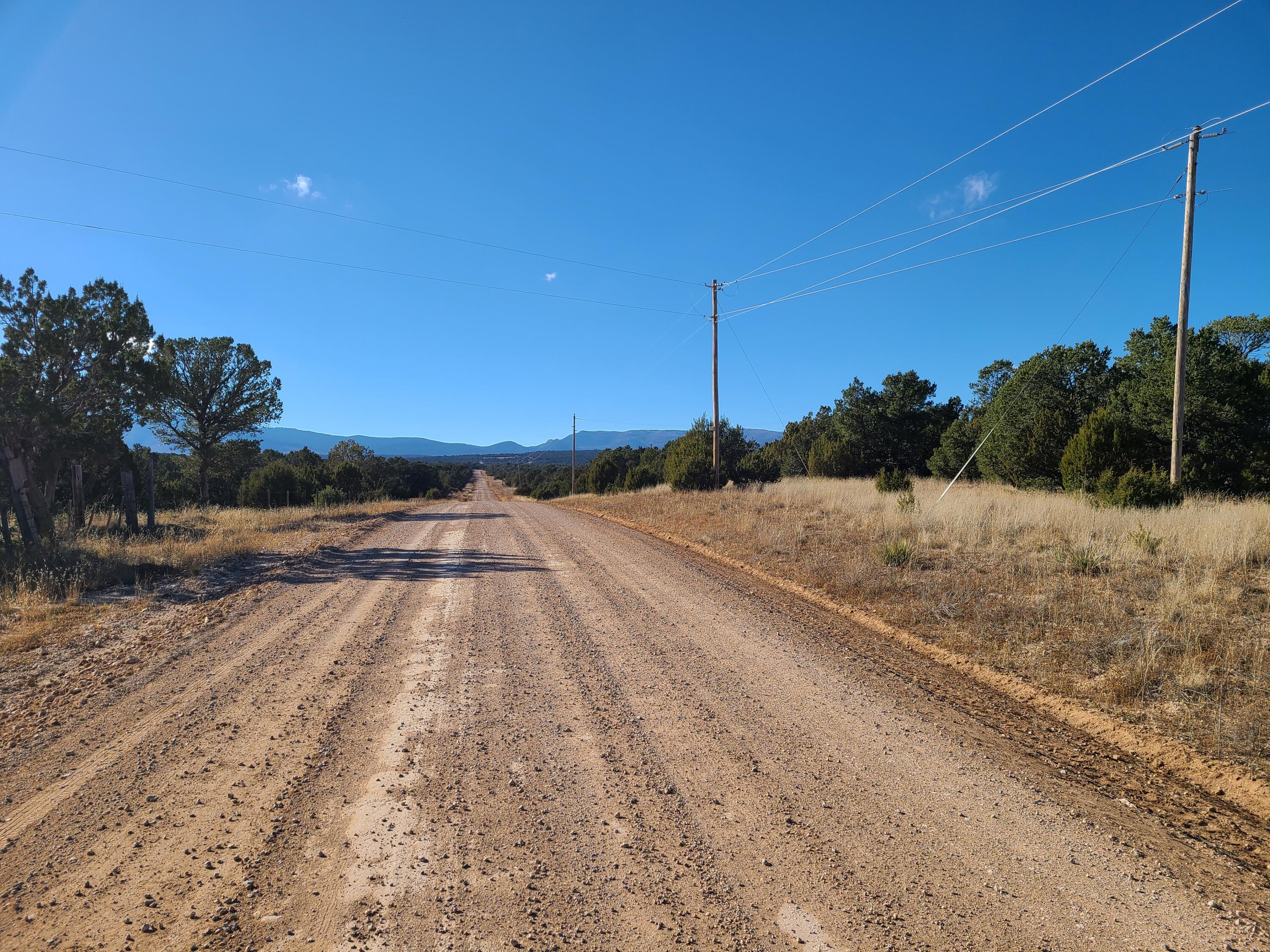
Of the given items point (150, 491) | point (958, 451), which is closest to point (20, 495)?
point (150, 491)

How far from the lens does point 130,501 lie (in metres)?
14.5

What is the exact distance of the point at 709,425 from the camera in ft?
111

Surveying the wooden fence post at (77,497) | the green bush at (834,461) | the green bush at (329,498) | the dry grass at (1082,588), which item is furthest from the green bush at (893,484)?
the wooden fence post at (77,497)

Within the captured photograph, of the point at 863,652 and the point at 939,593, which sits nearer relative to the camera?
the point at 863,652

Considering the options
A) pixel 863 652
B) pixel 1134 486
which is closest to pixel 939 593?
pixel 863 652

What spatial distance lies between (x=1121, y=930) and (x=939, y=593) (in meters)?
5.64

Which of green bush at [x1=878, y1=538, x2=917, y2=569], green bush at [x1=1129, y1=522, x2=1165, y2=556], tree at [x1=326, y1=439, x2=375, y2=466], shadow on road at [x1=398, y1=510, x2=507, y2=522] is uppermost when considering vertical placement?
tree at [x1=326, y1=439, x2=375, y2=466]

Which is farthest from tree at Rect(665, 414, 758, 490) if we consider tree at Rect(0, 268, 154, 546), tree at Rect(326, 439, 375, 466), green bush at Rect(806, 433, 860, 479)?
tree at Rect(326, 439, 375, 466)

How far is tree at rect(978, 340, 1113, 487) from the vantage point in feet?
71.3

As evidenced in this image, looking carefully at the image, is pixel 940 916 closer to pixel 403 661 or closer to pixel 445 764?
pixel 445 764

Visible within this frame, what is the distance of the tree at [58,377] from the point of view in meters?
10.3

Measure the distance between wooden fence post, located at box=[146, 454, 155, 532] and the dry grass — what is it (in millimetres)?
13455

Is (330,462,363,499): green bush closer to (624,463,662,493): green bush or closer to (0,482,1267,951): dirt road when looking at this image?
(624,463,662,493): green bush

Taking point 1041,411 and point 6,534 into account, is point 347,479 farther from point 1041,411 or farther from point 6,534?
point 1041,411
